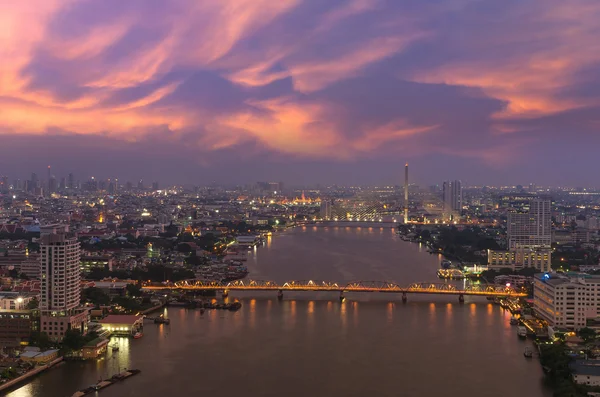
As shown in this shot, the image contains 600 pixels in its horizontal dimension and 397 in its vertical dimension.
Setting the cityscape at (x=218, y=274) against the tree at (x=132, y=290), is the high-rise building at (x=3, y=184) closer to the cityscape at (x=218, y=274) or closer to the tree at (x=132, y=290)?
the cityscape at (x=218, y=274)

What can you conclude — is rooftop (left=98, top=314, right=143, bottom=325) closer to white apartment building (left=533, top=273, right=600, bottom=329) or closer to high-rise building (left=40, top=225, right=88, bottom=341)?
high-rise building (left=40, top=225, right=88, bottom=341)

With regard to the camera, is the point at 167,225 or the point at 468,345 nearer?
the point at 468,345

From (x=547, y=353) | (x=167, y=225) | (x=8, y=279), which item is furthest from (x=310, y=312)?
(x=167, y=225)

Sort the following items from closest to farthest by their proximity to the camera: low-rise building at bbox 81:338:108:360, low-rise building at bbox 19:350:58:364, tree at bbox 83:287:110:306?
1. low-rise building at bbox 19:350:58:364
2. low-rise building at bbox 81:338:108:360
3. tree at bbox 83:287:110:306

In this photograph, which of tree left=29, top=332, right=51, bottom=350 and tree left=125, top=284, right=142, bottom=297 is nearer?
tree left=29, top=332, right=51, bottom=350

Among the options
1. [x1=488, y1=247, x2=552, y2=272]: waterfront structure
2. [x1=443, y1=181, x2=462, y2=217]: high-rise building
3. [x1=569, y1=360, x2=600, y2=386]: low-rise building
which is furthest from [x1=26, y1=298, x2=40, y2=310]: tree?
[x1=443, y1=181, x2=462, y2=217]: high-rise building

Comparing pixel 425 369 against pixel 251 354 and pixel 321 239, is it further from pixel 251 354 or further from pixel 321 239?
pixel 321 239
